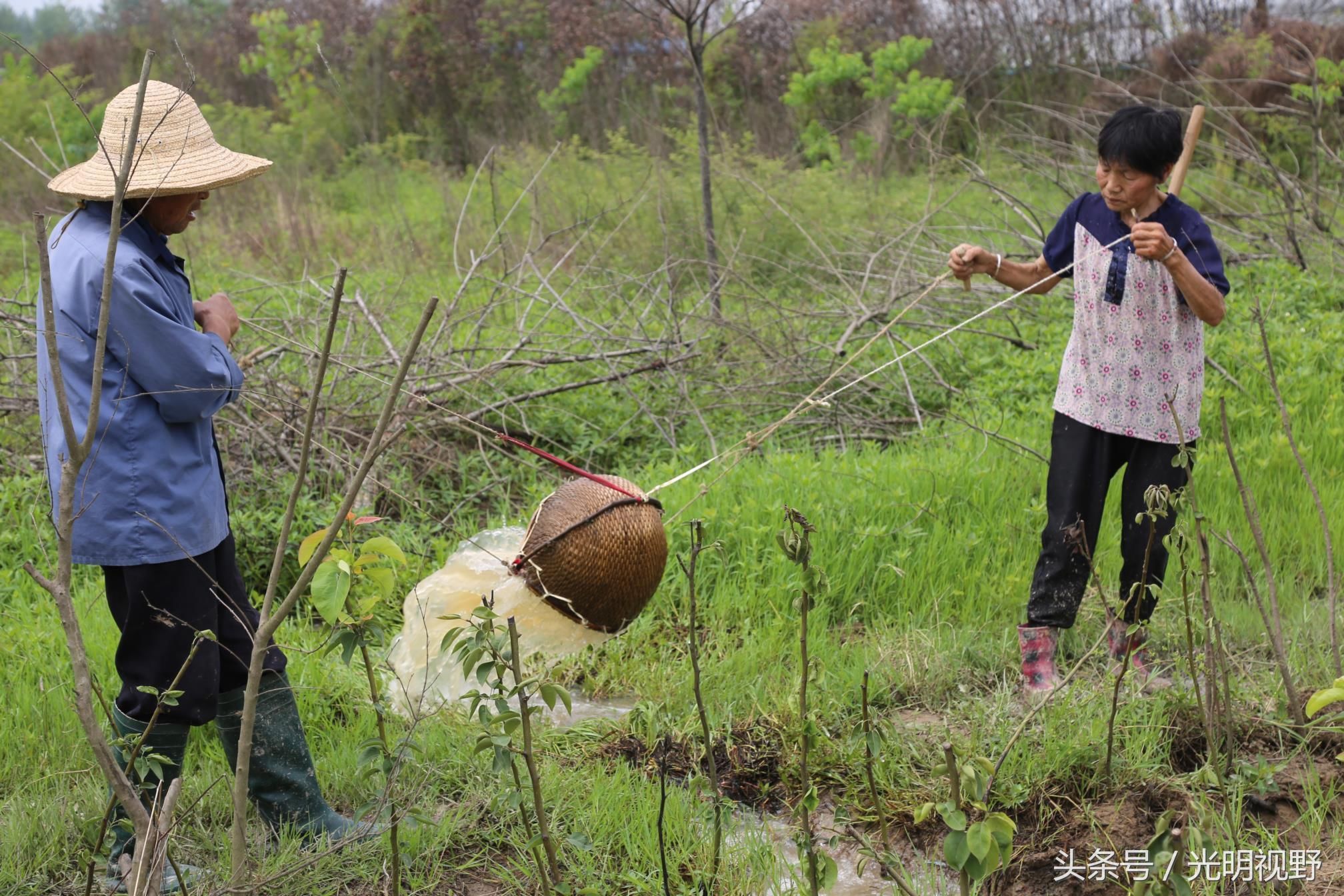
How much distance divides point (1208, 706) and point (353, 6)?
788 inches

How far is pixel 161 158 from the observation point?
2629mm

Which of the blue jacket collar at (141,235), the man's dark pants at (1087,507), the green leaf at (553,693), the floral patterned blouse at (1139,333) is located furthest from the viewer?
the man's dark pants at (1087,507)

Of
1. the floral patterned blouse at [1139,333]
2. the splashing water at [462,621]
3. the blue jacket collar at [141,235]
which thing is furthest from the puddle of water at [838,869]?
the blue jacket collar at [141,235]

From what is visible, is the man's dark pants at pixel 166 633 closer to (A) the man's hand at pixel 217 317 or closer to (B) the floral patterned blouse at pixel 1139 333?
(A) the man's hand at pixel 217 317

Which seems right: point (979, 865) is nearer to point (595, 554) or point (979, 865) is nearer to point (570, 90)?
point (595, 554)

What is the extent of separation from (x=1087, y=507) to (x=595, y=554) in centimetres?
158

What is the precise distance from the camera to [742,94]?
15406 mm

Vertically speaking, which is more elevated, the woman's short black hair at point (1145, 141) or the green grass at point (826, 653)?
the woman's short black hair at point (1145, 141)

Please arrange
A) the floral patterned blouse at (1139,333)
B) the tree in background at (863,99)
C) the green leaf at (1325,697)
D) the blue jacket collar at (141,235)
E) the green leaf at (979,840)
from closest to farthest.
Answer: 1. the green leaf at (979,840)
2. the green leaf at (1325,697)
3. the blue jacket collar at (141,235)
4. the floral patterned blouse at (1139,333)
5. the tree in background at (863,99)

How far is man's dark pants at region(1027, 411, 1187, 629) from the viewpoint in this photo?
3.33 meters

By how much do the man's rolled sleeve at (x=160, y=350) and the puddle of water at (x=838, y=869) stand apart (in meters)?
1.57

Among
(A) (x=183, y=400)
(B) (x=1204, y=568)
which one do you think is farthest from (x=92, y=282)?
(B) (x=1204, y=568)

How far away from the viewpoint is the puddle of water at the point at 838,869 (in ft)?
8.73

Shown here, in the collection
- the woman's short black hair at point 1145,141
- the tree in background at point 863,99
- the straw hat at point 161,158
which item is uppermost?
the tree in background at point 863,99
